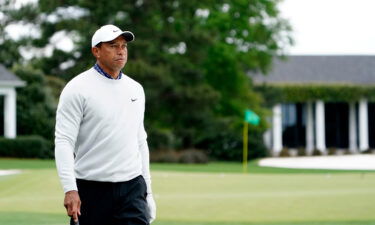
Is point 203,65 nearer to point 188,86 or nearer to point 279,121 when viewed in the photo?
point 188,86

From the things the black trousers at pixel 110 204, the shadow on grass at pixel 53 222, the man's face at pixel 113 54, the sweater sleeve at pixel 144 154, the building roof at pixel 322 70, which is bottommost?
the shadow on grass at pixel 53 222

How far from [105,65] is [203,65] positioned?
42365 millimetres

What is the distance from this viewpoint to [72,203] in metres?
5.31

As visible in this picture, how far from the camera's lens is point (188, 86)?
143 ft

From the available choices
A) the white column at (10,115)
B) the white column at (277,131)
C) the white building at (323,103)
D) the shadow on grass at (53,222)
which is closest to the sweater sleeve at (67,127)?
the shadow on grass at (53,222)

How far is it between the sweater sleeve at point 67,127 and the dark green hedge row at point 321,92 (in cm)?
4813

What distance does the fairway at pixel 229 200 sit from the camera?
13281 mm

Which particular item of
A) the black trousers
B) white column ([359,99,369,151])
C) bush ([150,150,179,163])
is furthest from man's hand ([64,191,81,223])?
white column ([359,99,369,151])

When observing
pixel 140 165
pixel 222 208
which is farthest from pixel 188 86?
pixel 140 165

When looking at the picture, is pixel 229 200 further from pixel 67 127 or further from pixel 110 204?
pixel 67 127

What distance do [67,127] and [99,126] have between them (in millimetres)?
187

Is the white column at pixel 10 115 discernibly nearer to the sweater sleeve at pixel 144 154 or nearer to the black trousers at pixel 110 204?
the sweater sleeve at pixel 144 154

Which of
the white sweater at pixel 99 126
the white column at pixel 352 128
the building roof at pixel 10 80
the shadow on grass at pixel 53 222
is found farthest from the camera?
the white column at pixel 352 128

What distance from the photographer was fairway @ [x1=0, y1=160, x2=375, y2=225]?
1328 cm
